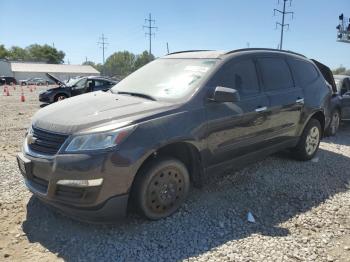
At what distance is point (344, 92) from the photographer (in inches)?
391

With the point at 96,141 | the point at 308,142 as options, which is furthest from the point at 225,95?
the point at 308,142

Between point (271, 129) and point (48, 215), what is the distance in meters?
3.15

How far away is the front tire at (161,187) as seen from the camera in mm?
3637

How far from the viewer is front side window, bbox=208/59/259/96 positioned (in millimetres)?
4426

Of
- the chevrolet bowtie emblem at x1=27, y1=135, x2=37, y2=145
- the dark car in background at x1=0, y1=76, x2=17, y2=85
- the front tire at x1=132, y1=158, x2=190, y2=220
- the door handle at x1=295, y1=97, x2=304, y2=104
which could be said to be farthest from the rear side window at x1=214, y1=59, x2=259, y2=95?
the dark car in background at x1=0, y1=76, x2=17, y2=85

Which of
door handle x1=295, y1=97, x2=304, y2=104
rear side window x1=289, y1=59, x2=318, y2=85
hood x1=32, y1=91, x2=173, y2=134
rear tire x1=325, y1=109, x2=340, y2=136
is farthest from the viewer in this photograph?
rear tire x1=325, y1=109, x2=340, y2=136

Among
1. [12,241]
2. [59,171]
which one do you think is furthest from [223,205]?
[12,241]

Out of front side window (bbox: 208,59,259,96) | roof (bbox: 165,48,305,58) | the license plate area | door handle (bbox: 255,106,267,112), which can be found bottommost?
the license plate area

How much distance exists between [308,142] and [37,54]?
393ft

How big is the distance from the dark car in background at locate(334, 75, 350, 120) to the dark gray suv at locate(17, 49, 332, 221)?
449 cm

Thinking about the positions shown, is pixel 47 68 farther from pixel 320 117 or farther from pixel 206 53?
pixel 206 53

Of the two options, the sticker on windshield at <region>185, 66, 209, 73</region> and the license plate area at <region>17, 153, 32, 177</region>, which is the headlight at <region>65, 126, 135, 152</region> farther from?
the sticker on windshield at <region>185, 66, 209, 73</region>

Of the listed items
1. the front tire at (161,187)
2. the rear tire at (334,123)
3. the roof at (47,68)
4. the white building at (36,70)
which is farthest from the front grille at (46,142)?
the roof at (47,68)

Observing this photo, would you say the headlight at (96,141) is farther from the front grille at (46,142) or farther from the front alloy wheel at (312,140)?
the front alloy wheel at (312,140)
